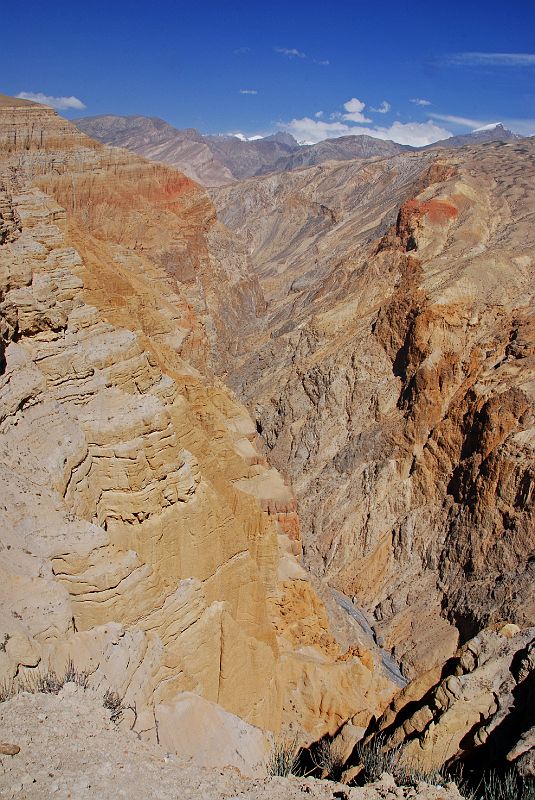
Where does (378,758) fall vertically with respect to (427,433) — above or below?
above

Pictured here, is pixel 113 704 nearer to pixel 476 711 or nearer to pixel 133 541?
pixel 133 541

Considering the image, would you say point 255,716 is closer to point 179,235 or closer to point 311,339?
point 311,339

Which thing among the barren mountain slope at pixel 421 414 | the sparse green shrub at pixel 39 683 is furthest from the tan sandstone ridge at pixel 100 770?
the barren mountain slope at pixel 421 414

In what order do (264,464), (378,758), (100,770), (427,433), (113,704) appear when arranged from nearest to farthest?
(100,770), (113,704), (378,758), (264,464), (427,433)

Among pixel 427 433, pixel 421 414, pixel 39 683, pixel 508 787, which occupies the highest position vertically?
pixel 39 683

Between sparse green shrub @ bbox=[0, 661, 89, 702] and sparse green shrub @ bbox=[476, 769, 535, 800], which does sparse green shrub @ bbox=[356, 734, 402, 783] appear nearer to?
sparse green shrub @ bbox=[476, 769, 535, 800]

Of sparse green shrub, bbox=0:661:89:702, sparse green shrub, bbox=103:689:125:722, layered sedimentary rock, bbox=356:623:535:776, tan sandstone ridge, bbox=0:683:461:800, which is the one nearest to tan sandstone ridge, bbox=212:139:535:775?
layered sedimentary rock, bbox=356:623:535:776

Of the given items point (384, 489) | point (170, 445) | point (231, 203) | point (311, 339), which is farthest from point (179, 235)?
point (231, 203)

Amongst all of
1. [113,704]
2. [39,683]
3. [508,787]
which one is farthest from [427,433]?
[39,683]
